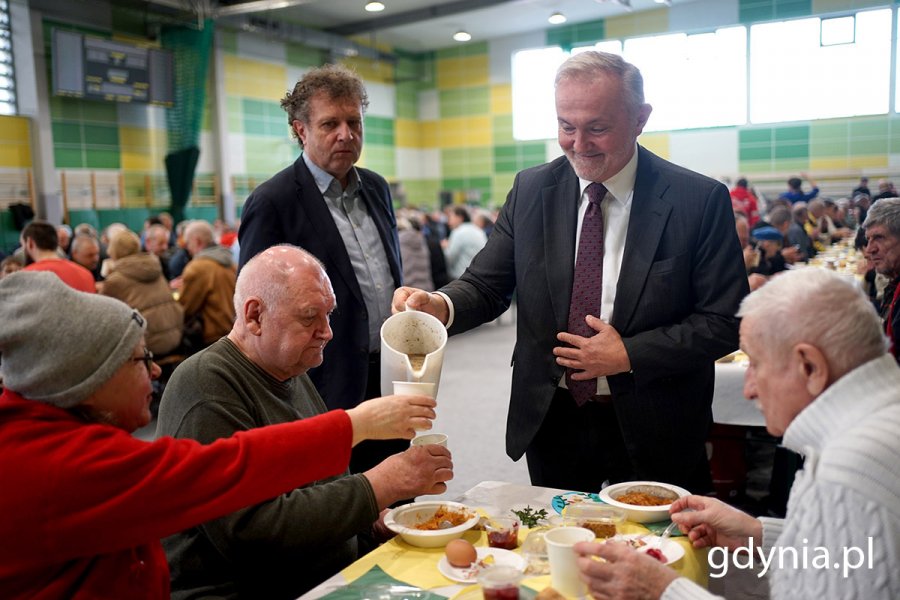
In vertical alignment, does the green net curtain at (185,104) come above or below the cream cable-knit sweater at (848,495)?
above

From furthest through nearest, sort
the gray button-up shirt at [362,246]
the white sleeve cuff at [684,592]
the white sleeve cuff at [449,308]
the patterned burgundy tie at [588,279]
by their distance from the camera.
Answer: the gray button-up shirt at [362,246], the white sleeve cuff at [449,308], the patterned burgundy tie at [588,279], the white sleeve cuff at [684,592]

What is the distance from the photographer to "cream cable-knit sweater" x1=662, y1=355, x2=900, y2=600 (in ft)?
3.94

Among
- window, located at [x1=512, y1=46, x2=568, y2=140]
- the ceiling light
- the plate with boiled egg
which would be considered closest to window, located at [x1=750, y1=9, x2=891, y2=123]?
the ceiling light

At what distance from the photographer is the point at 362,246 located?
293 centimetres

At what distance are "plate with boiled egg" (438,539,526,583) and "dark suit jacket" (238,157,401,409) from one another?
1172mm

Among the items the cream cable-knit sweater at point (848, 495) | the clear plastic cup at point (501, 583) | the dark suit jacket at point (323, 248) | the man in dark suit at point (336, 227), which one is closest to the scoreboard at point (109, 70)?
the man in dark suit at point (336, 227)

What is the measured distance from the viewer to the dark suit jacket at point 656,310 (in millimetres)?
2113

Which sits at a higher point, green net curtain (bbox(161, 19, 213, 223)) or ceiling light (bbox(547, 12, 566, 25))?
ceiling light (bbox(547, 12, 566, 25))

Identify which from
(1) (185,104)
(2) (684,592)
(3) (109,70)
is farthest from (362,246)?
(1) (185,104)

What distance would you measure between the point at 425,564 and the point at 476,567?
0.11 m

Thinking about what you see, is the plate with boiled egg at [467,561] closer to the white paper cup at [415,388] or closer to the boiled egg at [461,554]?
the boiled egg at [461,554]

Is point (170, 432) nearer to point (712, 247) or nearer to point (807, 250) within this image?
point (712, 247)

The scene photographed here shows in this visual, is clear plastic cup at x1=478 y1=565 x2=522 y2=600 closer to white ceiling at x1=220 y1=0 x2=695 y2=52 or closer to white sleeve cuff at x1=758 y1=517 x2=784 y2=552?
white sleeve cuff at x1=758 y1=517 x2=784 y2=552

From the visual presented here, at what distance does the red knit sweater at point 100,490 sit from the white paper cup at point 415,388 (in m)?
0.30
